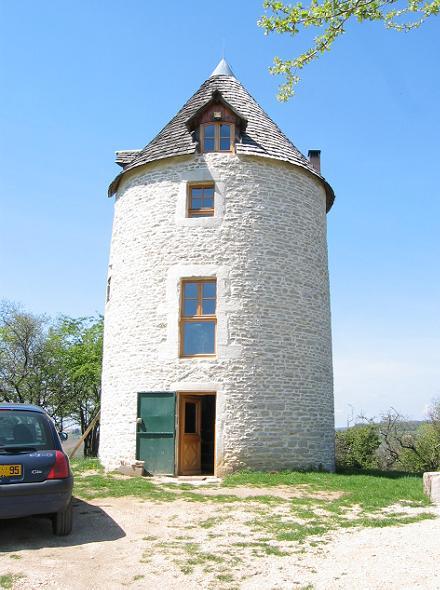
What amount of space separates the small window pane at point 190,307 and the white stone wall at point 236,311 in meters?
0.27

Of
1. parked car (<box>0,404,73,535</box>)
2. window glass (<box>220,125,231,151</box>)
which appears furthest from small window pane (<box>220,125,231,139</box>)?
parked car (<box>0,404,73,535</box>)

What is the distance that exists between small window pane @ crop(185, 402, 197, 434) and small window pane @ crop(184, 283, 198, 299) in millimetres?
2680

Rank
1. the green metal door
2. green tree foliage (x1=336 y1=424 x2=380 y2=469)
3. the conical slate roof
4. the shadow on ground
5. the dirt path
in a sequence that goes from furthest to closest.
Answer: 1. green tree foliage (x1=336 y1=424 x2=380 y2=469)
2. the conical slate roof
3. the green metal door
4. the shadow on ground
5. the dirt path

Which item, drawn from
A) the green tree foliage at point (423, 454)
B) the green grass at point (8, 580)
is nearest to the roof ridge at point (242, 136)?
the green grass at point (8, 580)

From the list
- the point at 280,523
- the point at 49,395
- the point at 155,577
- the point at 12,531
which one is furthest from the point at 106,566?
the point at 49,395

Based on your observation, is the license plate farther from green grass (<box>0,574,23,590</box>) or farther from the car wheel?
green grass (<box>0,574,23,590</box>)

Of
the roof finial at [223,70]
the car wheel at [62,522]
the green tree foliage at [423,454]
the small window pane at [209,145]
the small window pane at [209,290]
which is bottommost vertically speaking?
the green tree foliage at [423,454]

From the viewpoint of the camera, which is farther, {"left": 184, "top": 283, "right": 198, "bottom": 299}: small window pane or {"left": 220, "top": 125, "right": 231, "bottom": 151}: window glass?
{"left": 220, "top": 125, "right": 231, "bottom": 151}: window glass

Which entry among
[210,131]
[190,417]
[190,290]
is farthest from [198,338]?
[210,131]

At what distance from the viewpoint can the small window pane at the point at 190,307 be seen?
44.6 ft

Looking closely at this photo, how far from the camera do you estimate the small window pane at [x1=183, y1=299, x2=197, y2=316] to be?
44.6ft

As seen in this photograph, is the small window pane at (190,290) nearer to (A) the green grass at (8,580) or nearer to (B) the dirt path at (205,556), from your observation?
(B) the dirt path at (205,556)

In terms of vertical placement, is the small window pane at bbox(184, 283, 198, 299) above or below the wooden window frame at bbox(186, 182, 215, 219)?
below

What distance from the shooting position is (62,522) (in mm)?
6648
